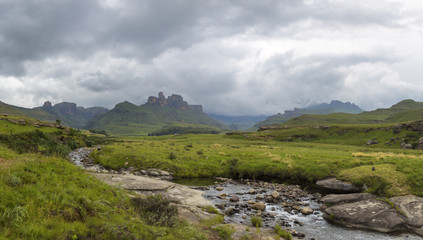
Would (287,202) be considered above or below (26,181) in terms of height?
below

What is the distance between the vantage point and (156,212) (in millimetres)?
14477

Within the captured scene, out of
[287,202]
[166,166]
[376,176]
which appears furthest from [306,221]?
[166,166]

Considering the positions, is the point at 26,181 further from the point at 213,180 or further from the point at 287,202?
the point at 213,180

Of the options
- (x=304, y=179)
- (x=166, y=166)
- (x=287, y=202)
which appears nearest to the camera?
(x=287, y=202)

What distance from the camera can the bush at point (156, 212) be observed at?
13092 mm

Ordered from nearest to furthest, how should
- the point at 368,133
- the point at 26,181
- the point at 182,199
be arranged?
1. the point at 26,181
2. the point at 182,199
3. the point at 368,133

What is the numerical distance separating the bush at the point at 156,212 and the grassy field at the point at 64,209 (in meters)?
0.08

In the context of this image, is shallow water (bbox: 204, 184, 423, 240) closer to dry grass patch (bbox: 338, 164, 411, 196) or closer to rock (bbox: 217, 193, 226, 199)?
rock (bbox: 217, 193, 226, 199)

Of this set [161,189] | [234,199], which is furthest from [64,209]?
[234,199]

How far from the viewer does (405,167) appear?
2958 cm

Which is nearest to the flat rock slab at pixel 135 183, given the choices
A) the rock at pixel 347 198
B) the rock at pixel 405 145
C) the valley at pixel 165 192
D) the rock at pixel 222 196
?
the valley at pixel 165 192

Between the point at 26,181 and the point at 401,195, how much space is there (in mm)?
34553

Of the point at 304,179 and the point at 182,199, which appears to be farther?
the point at 304,179

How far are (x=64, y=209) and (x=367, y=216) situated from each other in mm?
23929
